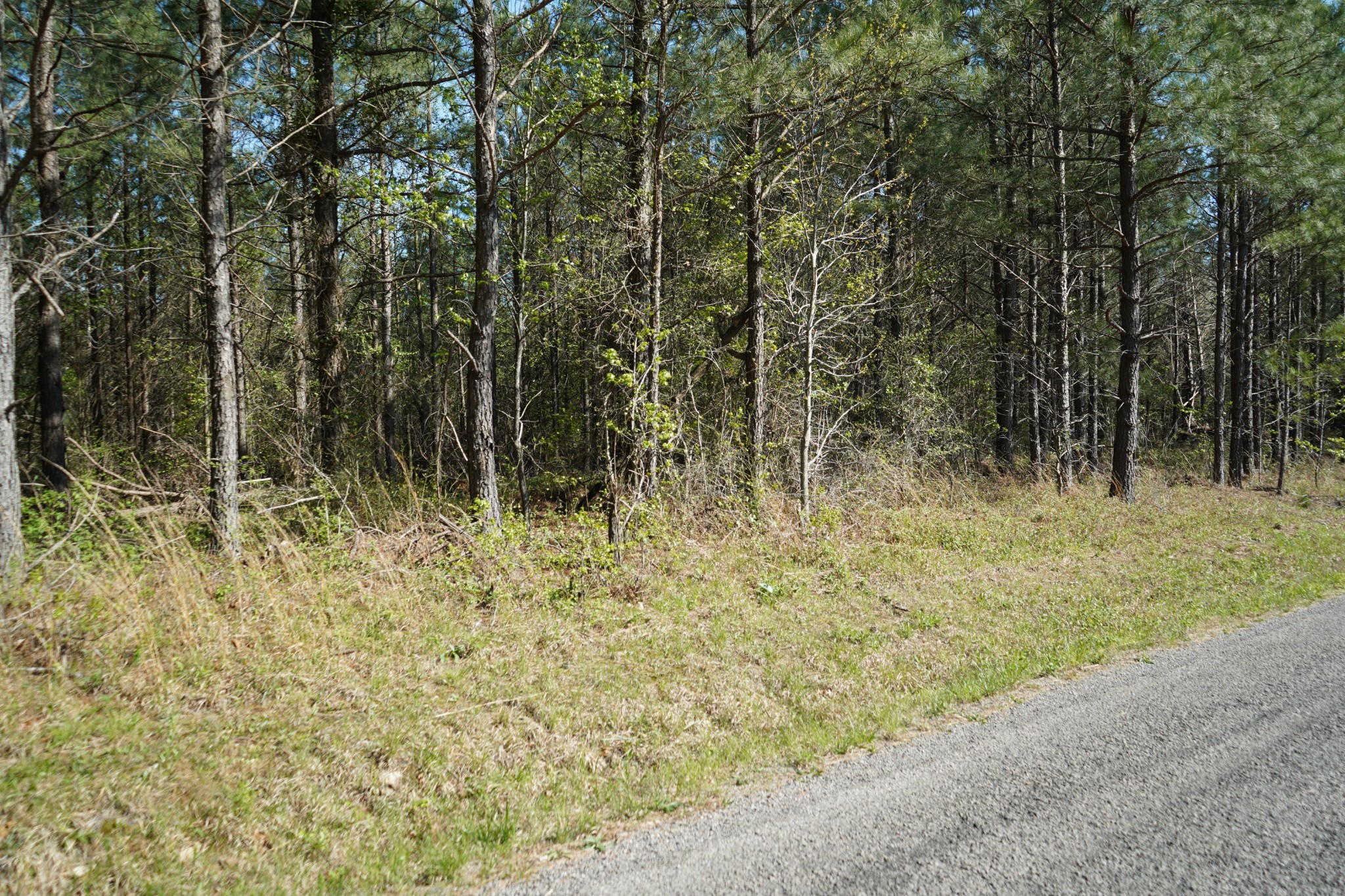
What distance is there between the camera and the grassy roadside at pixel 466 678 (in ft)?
10.8

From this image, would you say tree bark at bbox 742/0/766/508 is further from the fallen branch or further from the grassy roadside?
the fallen branch

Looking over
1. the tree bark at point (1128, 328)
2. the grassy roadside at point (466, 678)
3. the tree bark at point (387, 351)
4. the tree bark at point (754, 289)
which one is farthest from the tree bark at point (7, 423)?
the tree bark at point (1128, 328)

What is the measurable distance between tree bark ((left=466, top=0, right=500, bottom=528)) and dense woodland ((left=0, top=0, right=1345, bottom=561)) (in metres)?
0.04

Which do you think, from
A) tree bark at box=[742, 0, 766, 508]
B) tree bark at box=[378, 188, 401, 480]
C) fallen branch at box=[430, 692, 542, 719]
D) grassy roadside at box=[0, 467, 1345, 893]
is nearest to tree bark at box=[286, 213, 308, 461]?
tree bark at box=[378, 188, 401, 480]

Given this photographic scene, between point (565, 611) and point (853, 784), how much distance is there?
3181mm

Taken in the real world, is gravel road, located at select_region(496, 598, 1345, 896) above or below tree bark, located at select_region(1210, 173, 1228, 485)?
below

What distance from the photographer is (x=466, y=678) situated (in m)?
4.88

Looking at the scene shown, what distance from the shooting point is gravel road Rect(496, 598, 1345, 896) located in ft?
9.76

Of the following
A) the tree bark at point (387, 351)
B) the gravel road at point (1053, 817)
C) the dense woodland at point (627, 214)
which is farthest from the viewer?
the tree bark at point (387, 351)

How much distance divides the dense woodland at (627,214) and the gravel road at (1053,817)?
4255 mm

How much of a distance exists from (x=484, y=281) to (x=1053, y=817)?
6550mm

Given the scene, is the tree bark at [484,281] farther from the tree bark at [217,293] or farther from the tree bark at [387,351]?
the tree bark at [387,351]

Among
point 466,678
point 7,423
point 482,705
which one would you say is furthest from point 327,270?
point 482,705

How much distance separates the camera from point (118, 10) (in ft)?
32.4
